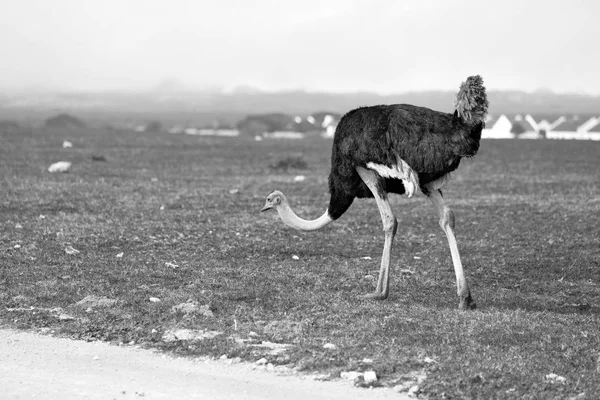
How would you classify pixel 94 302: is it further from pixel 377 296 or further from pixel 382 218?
pixel 382 218

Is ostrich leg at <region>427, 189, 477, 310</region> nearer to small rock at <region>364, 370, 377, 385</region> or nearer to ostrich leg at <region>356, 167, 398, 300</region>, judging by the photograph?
ostrich leg at <region>356, 167, 398, 300</region>

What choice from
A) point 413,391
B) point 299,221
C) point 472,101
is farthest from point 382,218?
point 413,391

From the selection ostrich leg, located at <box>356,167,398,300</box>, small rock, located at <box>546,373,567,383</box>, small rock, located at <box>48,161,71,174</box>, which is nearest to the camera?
small rock, located at <box>546,373,567,383</box>

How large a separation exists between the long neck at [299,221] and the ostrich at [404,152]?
0.01 m

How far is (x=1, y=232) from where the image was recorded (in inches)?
515

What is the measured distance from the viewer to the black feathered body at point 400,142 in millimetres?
8750

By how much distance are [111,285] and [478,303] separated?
3.57 metres

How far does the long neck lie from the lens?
31.9 feet

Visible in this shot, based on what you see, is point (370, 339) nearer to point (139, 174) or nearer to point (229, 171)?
point (139, 174)

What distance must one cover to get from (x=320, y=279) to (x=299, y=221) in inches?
33.3

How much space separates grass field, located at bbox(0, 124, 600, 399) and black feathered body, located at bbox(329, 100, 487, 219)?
1147mm

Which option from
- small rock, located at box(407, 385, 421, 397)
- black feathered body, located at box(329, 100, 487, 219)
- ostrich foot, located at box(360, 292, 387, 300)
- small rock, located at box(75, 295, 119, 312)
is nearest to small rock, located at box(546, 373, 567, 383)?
→ small rock, located at box(407, 385, 421, 397)

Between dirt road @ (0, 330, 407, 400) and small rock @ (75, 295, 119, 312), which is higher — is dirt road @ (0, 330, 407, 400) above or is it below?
below

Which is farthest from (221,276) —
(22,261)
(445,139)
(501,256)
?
(501,256)
